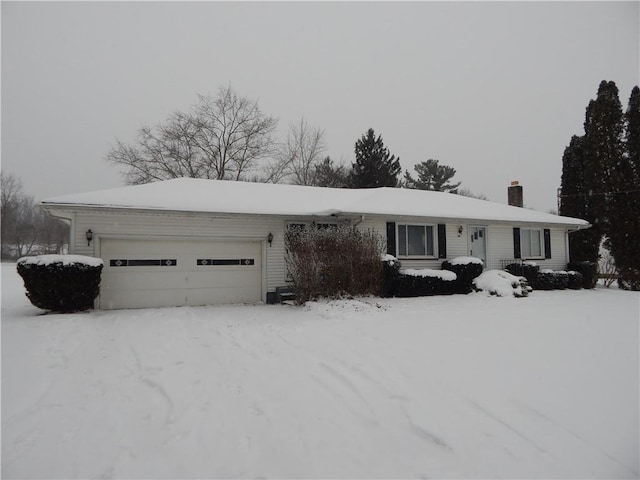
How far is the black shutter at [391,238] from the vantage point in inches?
478

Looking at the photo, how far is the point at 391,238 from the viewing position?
12.2 metres

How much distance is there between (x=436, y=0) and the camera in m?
13.4

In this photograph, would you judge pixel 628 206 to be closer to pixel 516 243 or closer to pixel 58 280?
pixel 516 243

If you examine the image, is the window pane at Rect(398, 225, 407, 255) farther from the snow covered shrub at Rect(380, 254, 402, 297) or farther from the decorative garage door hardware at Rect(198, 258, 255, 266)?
the decorative garage door hardware at Rect(198, 258, 255, 266)

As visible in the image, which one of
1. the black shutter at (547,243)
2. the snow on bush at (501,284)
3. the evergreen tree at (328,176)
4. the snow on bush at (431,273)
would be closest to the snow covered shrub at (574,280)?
the black shutter at (547,243)

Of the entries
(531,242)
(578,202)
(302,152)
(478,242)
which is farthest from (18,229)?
(578,202)

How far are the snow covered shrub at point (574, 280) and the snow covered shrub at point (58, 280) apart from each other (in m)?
17.2

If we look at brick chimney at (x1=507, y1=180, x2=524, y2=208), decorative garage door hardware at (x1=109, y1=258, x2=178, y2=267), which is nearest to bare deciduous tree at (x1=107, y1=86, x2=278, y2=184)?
decorative garage door hardware at (x1=109, y1=258, x2=178, y2=267)

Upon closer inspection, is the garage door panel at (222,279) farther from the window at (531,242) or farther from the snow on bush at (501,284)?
the window at (531,242)

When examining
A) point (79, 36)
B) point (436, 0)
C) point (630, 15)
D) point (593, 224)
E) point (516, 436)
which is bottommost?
point (516, 436)

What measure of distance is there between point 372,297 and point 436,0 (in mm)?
11802

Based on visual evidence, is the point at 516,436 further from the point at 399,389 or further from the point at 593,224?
the point at 593,224

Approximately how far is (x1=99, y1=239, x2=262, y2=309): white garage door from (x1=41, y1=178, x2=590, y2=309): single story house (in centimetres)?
3

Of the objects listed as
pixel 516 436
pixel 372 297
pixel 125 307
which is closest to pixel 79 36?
pixel 125 307
